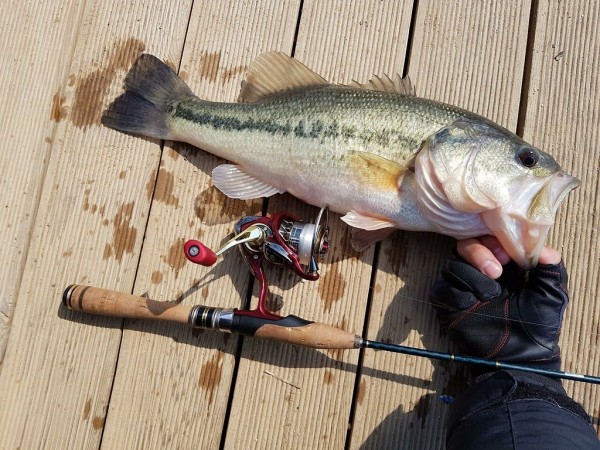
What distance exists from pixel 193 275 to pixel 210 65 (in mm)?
1262

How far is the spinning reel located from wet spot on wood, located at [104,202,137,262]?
2.07 ft

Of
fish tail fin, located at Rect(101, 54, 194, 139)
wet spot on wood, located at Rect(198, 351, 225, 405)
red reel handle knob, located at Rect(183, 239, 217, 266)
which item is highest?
fish tail fin, located at Rect(101, 54, 194, 139)

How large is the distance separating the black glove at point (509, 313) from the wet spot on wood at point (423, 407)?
328 millimetres

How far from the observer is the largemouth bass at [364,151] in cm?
194

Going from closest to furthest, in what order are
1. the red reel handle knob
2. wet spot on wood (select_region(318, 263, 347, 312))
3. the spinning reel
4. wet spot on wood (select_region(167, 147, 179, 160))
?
1. the red reel handle knob
2. the spinning reel
3. wet spot on wood (select_region(318, 263, 347, 312))
4. wet spot on wood (select_region(167, 147, 179, 160))

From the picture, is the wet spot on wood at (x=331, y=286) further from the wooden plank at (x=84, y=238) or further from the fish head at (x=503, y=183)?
the wooden plank at (x=84, y=238)

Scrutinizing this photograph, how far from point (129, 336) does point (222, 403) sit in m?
0.62

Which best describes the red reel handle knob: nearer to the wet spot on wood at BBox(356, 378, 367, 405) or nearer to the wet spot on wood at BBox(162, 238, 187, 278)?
the wet spot on wood at BBox(162, 238, 187, 278)

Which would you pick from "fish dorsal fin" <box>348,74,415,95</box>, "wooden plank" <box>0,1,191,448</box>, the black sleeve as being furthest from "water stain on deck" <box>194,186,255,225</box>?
the black sleeve

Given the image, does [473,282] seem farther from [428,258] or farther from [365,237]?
[365,237]

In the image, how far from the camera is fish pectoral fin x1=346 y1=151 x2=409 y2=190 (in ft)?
6.73

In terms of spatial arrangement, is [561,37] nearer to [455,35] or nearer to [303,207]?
[455,35]

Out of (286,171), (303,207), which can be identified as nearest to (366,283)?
(303,207)

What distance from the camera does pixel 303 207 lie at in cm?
239
